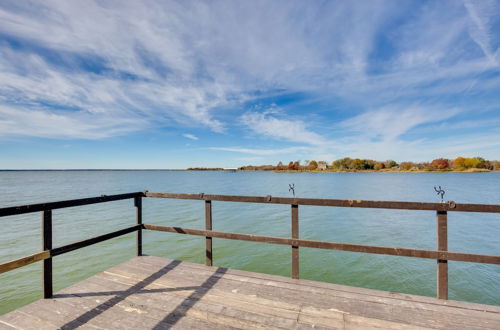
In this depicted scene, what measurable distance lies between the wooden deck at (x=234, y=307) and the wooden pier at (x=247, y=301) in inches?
0.4

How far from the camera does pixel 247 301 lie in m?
2.95

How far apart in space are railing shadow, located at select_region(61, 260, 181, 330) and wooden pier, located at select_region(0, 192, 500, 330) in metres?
0.01

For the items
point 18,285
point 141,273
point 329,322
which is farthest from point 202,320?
point 18,285

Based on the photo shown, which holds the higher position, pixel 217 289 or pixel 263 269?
pixel 217 289

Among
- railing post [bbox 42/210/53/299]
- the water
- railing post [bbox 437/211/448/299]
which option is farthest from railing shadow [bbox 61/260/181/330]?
the water

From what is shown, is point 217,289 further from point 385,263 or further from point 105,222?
point 105,222

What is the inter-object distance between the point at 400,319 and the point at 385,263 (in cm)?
653

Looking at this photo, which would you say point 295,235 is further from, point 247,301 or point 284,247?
point 284,247

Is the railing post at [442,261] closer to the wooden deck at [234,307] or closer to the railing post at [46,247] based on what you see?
the wooden deck at [234,307]

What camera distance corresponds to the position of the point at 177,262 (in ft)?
13.8

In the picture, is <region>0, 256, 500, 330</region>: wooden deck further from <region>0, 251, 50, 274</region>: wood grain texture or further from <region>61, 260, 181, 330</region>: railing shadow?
<region>0, 251, 50, 274</region>: wood grain texture

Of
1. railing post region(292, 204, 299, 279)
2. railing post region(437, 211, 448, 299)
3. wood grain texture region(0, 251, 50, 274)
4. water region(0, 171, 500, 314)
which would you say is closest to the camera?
wood grain texture region(0, 251, 50, 274)

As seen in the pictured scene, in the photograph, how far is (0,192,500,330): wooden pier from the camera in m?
2.55

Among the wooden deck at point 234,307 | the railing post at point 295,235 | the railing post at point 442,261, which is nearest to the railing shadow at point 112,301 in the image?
the wooden deck at point 234,307
